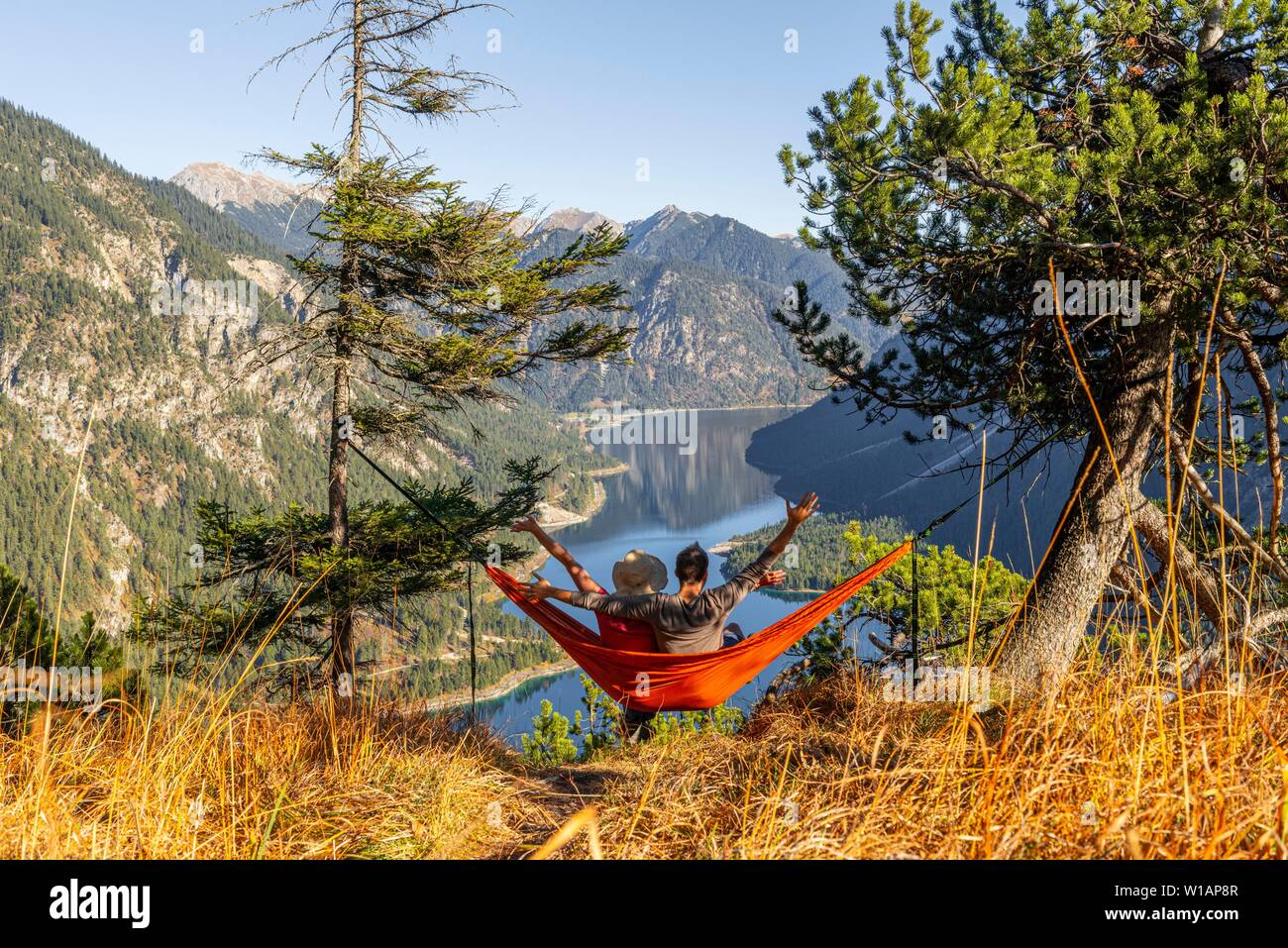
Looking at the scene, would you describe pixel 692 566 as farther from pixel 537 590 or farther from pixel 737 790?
pixel 737 790

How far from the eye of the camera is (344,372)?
7102 mm

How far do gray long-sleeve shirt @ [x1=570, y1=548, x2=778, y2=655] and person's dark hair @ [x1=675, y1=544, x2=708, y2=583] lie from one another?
8 cm

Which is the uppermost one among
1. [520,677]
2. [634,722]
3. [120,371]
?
[120,371]

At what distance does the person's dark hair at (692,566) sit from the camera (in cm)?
340

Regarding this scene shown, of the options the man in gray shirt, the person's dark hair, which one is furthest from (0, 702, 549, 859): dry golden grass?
the person's dark hair

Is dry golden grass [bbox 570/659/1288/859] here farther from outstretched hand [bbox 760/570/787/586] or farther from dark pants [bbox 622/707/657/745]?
dark pants [bbox 622/707/657/745]

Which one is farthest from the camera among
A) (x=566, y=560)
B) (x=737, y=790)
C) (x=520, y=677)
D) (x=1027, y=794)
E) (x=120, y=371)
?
(x=120, y=371)

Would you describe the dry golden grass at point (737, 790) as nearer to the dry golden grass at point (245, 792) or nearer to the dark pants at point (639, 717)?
the dry golden grass at point (245, 792)

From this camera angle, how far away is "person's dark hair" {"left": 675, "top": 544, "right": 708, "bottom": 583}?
3.40 m

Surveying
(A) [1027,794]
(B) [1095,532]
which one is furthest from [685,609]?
(B) [1095,532]

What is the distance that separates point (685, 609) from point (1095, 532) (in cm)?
211

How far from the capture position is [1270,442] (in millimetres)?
3652

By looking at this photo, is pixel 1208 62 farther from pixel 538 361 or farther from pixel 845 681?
pixel 538 361

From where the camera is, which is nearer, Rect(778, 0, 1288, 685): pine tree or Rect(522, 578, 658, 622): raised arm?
Rect(778, 0, 1288, 685): pine tree
